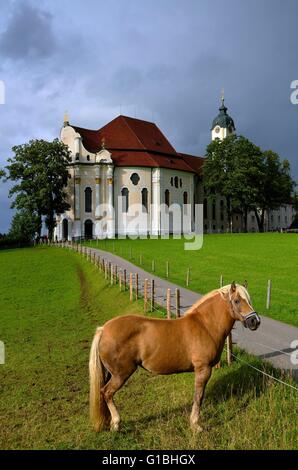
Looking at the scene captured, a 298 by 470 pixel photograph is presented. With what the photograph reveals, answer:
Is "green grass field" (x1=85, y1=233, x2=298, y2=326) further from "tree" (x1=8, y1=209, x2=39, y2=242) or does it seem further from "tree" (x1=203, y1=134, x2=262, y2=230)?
"tree" (x1=203, y1=134, x2=262, y2=230)

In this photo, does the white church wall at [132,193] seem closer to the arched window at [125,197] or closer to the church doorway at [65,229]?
the arched window at [125,197]

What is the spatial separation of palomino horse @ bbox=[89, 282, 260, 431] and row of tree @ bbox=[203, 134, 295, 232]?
72.3m

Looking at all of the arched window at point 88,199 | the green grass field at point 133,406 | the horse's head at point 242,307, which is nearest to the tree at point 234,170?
the arched window at point 88,199

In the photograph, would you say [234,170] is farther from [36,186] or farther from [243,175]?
[36,186]

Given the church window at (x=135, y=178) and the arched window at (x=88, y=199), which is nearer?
the arched window at (x=88, y=199)

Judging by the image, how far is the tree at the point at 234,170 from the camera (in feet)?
256

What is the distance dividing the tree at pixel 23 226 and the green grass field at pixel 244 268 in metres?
15.0

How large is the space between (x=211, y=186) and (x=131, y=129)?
17.6 metres

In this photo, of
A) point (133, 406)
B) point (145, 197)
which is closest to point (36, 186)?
point (145, 197)

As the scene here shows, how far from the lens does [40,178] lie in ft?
211

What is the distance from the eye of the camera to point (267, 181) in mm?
84188
